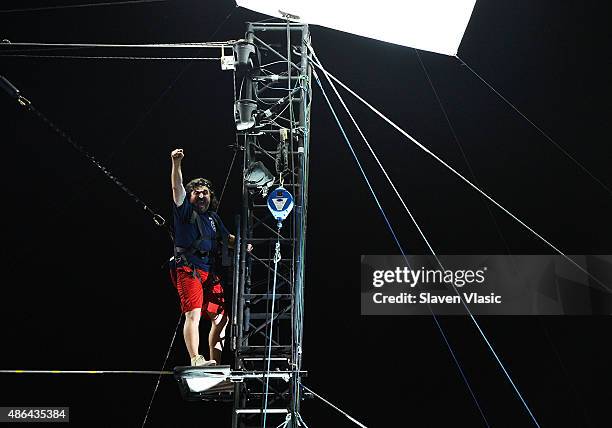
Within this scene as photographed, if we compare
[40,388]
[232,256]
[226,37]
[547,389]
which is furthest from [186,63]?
[547,389]

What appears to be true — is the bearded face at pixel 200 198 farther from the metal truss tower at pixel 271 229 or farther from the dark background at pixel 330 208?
the dark background at pixel 330 208

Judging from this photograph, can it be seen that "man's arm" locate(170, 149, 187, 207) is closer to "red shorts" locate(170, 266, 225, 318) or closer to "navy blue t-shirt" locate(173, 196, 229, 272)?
"navy blue t-shirt" locate(173, 196, 229, 272)

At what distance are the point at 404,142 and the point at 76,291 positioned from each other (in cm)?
351

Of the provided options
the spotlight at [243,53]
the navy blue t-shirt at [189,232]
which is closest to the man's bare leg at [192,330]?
the navy blue t-shirt at [189,232]

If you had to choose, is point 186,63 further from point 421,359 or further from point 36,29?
point 421,359

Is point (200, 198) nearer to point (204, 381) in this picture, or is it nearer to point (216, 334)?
point (216, 334)

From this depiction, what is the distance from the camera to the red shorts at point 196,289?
4.68 m

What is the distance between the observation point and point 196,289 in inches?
185

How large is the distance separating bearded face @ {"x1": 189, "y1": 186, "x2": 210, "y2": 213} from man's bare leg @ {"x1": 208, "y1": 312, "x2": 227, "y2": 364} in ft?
2.33

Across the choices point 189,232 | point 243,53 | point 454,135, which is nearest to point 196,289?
point 189,232

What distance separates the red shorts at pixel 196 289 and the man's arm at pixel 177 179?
0.44 meters

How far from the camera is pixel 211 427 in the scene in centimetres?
716

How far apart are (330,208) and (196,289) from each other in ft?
9.98

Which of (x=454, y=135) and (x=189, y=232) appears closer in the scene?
(x=189, y=232)
